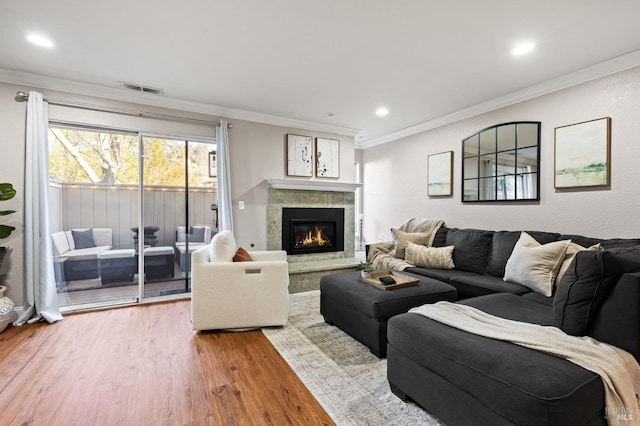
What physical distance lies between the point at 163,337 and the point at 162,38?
2619 millimetres

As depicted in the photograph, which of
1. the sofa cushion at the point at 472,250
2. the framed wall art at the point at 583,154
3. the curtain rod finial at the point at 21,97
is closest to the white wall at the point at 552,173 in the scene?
the framed wall art at the point at 583,154

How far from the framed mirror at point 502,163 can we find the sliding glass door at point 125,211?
3.59 meters

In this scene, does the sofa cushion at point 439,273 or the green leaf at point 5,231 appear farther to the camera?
the sofa cushion at point 439,273

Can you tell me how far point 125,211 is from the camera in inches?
152

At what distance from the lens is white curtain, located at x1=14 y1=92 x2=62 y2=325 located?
3115 millimetres

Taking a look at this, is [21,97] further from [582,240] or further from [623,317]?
[582,240]

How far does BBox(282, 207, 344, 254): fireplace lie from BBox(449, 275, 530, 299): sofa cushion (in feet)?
7.41

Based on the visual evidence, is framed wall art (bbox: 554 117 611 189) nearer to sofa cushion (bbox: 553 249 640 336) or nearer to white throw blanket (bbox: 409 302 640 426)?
sofa cushion (bbox: 553 249 640 336)

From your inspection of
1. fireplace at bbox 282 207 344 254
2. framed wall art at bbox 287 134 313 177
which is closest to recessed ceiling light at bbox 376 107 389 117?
framed wall art at bbox 287 134 313 177

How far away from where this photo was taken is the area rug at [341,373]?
1.71 meters

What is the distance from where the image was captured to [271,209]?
460 cm

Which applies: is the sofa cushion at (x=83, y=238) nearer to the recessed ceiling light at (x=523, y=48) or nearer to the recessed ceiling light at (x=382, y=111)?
the recessed ceiling light at (x=382, y=111)

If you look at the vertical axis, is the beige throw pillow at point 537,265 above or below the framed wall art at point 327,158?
below

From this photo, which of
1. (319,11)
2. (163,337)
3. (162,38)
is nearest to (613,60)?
(319,11)
